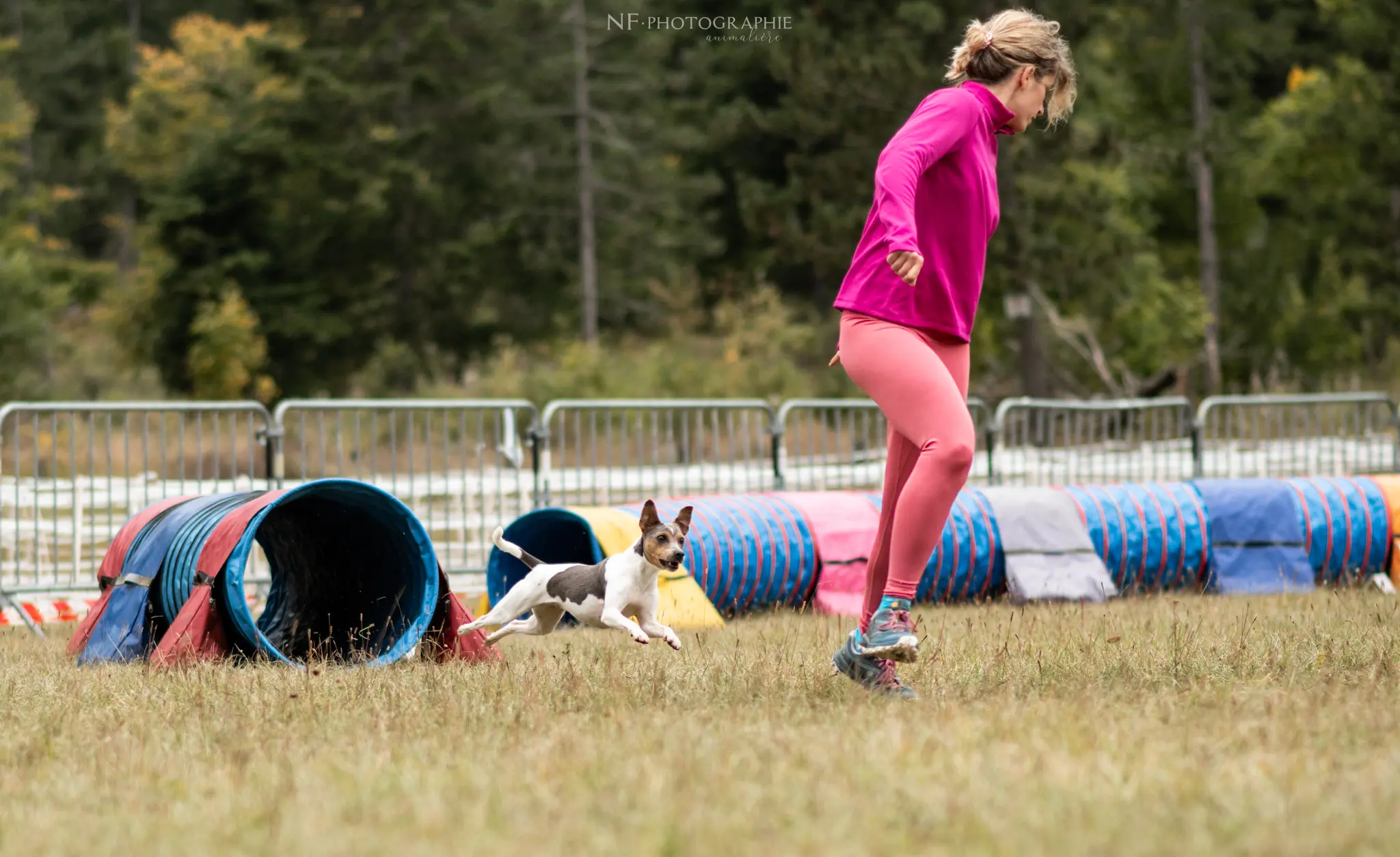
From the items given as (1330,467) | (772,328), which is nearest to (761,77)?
(772,328)

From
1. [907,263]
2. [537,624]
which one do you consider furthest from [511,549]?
[907,263]

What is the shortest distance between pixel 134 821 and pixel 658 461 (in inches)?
413

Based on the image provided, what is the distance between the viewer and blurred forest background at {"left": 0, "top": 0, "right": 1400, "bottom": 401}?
28797mm

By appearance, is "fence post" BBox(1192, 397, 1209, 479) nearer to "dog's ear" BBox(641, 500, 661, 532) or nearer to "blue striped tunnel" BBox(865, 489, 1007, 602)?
"blue striped tunnel" BBox(865, 489, 1007, 602)

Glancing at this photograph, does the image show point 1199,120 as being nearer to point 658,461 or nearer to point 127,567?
point 658,461

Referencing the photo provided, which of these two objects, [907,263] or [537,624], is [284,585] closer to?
[537,624]

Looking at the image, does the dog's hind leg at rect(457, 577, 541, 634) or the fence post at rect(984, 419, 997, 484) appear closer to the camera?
the dog's hind leg at rect(457, 577, 541, 634)

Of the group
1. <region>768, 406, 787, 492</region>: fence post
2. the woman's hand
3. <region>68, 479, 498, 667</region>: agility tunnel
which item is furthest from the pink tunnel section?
the woman's hand

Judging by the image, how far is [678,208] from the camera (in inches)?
1287

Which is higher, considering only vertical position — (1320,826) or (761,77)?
(761,77)

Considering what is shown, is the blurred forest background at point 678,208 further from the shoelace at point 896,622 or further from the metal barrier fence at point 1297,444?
the shoelace at point 896,622

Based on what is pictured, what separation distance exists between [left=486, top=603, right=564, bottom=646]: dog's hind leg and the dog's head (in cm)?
69

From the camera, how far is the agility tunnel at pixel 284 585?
6.19m

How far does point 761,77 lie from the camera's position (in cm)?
3366
